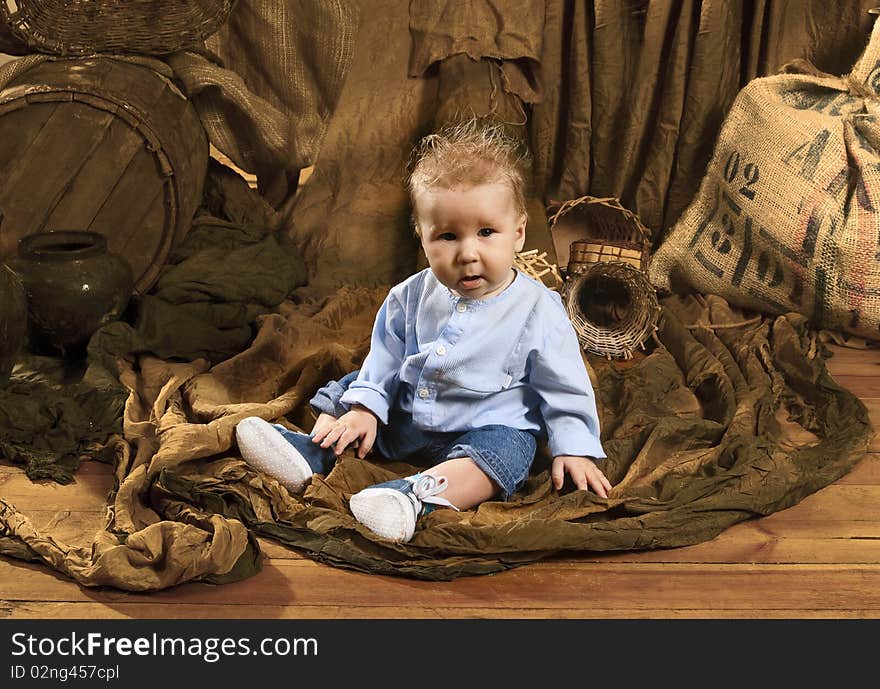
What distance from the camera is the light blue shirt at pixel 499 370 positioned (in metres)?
2.18

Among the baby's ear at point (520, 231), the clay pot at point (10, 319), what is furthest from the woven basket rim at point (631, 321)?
the clay pot at point (10, 319)

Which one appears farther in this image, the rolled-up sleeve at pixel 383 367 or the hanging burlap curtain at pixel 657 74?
the hanging burlap curtain at pixel 657 74

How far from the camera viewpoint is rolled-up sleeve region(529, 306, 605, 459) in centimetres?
216

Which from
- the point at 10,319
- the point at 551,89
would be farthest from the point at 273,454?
the point at 551,89

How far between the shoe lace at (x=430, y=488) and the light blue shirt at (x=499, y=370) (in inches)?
5.9

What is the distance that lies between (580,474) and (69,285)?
1225mm

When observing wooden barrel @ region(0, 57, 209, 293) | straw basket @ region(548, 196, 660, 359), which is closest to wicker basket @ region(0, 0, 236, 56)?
wooden barrel @ region(0, 57, 209, 293)

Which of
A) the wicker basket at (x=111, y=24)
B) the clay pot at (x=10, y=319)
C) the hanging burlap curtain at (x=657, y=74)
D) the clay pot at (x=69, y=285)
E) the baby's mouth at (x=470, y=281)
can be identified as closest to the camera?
the baby's mouth at (x=470, y=281)

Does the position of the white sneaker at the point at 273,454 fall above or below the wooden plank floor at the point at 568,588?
above

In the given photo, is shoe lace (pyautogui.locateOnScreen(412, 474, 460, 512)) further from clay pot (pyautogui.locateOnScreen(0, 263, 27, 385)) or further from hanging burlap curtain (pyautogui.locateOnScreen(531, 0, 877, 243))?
hanging burlap curtain (pyautogui.locateOnScreen(531, 0, 877, 243))

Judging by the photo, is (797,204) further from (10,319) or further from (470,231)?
(10,319)

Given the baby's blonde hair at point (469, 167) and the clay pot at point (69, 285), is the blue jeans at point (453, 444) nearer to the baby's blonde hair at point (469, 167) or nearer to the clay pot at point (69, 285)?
the baby's blonde hair at point (469, 167)
